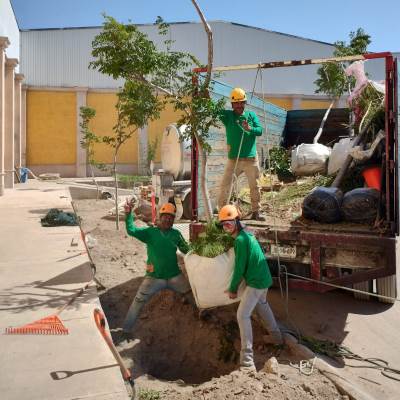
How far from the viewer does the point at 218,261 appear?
14.2 feet

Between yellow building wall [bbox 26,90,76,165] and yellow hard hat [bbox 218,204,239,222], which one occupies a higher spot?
yellow building wall [bbox 26,90,76,165]

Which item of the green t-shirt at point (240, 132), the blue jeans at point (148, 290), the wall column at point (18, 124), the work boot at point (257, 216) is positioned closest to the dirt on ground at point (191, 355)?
the blue jeans at point (148, 290)

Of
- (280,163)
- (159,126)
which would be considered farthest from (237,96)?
(159,126)

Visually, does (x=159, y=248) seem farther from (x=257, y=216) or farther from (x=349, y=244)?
(x=349, y=244)

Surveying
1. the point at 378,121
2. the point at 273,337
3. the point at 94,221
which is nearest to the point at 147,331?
the point at 273,337

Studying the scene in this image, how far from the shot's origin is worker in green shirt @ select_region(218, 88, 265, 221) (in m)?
5.70

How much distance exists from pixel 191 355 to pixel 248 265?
4.01ft

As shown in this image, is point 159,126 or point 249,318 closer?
point 249,318

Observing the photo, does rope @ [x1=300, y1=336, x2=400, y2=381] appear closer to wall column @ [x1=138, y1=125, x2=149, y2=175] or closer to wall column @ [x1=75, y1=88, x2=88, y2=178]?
wall column @ [x1=75, y1=88, x2=88, y2=178]

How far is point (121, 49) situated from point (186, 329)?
10.3ft

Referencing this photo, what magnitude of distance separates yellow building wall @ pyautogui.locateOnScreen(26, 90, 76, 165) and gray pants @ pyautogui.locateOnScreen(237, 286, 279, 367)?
68.0 ft

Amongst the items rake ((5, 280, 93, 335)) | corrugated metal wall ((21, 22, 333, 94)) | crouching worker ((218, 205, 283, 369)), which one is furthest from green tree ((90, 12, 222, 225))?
corrugated metal wall ((21, 22, 333, 94))

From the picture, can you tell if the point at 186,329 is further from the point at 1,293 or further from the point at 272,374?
the point at 1,293

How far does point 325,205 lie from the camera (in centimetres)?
511
